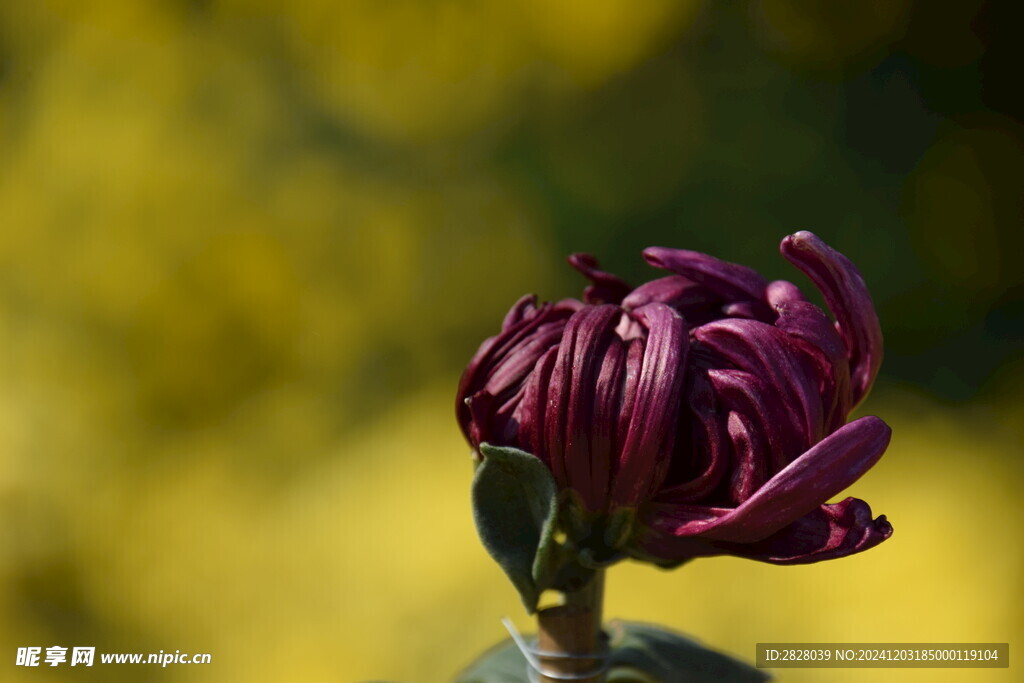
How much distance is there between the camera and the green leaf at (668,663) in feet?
1.74

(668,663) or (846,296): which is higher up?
(846,296)

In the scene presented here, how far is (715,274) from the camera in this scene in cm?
46

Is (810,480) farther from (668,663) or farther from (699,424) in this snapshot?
(668,663)

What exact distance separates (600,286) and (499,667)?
0.20m

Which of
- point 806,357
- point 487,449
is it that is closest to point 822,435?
point 806,357

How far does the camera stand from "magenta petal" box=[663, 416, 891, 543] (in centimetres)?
40

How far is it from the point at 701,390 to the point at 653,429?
3cm

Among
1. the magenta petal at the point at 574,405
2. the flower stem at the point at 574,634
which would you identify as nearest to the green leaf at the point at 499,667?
the flower stem at the point at 574,634

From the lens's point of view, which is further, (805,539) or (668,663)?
(668,663)

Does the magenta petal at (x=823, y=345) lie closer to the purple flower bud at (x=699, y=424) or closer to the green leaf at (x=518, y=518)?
the purple flower bud at (x=699, y=424)

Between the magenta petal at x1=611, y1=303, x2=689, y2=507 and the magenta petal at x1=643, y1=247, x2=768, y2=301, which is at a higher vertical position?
the magenta petal at x1=643, y1=247, x2=768, y2=301

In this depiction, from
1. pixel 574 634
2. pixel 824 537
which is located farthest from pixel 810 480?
pixel 574 634

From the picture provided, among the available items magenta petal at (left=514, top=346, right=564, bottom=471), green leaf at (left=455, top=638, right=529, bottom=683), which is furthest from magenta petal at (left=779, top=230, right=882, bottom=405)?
green leaf at (left=455, top=638, right=529, bottom=683)

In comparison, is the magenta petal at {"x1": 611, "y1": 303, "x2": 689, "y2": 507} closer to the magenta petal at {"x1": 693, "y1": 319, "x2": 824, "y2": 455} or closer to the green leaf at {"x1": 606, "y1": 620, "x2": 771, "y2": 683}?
the magenta petal at {"x1": 693, "y1": 319, "x2": 824, "y2": 455}
